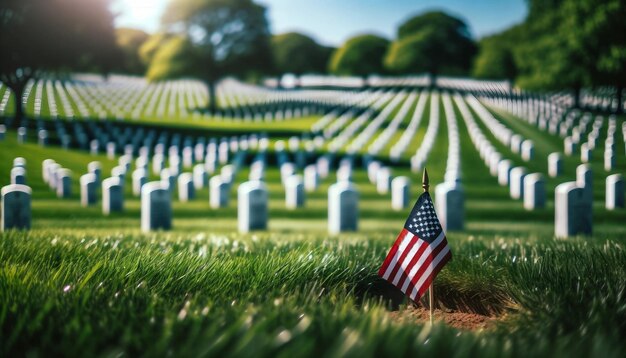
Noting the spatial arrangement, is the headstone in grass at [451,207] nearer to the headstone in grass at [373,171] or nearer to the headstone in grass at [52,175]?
the headstone in grass at [373,171]

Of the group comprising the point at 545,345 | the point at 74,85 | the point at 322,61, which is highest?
the point at 322,61

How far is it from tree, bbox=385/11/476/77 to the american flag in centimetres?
1847

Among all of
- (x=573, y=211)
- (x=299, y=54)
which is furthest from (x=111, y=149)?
(x=299, y=54)

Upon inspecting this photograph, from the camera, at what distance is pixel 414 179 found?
49.9 ft

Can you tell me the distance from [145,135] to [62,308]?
19.0 metres

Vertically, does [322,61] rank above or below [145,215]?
above

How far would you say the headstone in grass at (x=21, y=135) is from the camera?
10.0 metres

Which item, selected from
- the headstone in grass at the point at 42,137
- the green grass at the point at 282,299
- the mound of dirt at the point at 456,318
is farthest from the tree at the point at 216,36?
the mound of dirt at the point at 456,318

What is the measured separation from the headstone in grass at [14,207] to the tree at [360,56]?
50364 millimetres

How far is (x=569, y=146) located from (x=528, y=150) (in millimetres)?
1845

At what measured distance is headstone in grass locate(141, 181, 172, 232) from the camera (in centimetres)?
962

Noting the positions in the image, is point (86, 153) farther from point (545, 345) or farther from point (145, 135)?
point (545, 345)

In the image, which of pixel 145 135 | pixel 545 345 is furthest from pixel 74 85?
pixel 545 345

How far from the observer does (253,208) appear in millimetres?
9633
